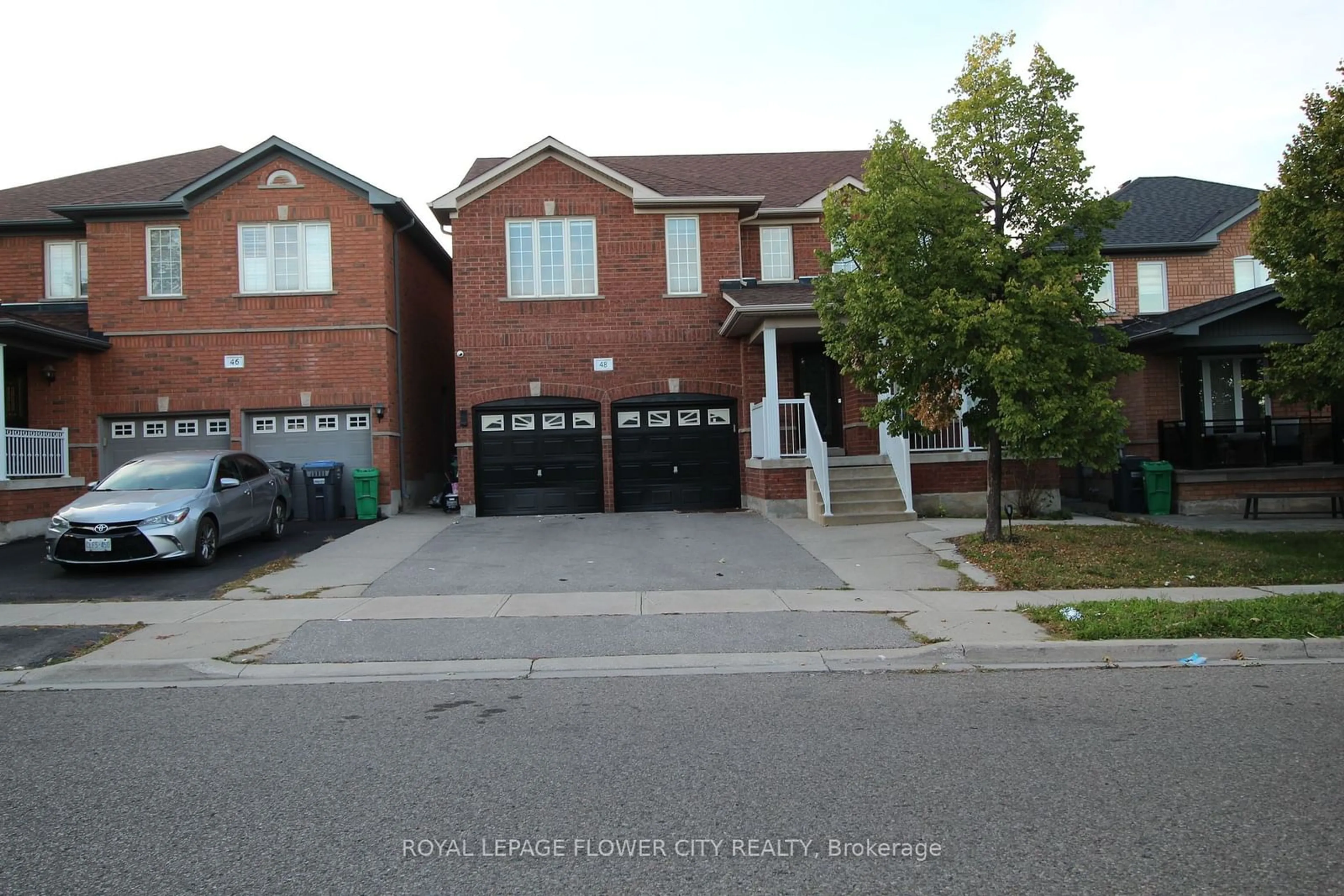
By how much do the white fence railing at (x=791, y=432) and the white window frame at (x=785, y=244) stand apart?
2895 millimetres

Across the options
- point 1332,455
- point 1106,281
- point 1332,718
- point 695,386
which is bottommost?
point 1332,718

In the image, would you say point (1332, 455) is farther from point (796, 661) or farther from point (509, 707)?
point (509, 707)

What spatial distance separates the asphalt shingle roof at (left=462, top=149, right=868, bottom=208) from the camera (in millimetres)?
18641

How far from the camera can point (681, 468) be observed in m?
18.4

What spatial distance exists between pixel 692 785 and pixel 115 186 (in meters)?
21.1

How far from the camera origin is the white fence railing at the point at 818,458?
15109mm

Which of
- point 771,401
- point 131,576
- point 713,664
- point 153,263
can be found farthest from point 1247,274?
point 153,263

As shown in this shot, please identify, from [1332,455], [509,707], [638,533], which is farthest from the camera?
[1332,455]

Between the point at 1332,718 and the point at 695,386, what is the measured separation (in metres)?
13.6

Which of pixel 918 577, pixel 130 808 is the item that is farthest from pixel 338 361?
pixel 130 808

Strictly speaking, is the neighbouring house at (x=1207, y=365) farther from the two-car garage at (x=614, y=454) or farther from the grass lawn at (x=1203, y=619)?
the two-car garage at (x=614, y=454)

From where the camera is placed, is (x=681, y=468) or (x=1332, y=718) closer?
(x=1332, y=718)

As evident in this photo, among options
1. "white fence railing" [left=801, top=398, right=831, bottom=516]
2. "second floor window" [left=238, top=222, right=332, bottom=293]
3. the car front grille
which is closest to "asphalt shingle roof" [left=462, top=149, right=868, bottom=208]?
"second floor window" [left=238, top=222, right=332, bottom=293]

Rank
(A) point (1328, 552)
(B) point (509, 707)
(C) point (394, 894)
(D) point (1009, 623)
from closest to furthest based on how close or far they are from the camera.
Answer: (C) point (394, 894), (B) point (509, 707), (D) point (1009, 623), (A) point (1328, 552)
